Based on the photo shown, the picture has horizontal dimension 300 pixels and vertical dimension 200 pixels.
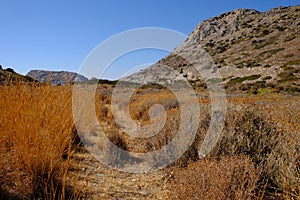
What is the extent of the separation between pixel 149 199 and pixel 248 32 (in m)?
55.3

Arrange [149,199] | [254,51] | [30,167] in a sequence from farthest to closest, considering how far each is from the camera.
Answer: [254,51] < [149,199] < [30,167]

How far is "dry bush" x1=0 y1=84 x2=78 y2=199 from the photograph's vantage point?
209cm

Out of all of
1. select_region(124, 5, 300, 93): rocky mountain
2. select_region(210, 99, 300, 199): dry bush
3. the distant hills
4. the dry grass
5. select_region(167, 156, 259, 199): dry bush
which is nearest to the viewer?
select_region(167, 156, 259, 199): dry bush

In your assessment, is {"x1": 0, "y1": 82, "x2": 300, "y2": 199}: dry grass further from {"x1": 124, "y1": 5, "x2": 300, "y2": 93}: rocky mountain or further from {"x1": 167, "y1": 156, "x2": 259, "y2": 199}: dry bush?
{"x1": 124, "y1": 5, "x2": 300, "y2": 93}: rocky mountain

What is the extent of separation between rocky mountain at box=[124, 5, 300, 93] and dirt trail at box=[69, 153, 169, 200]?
52.5 feet

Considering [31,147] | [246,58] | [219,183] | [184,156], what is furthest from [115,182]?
[246,58]

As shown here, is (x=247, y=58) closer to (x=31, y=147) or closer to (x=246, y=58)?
(x=246, y=58)

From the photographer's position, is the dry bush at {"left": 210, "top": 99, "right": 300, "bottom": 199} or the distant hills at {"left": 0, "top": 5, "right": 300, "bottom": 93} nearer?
the dry bush at {"left": 210, "top": 99, "right": 300, "bottom": 199}

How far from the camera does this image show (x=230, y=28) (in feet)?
199

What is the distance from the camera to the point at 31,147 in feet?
7.16

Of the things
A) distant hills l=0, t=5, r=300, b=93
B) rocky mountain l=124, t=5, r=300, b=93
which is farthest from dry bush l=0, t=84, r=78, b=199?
rocky mountain l=124, t=5, r=300, b=93

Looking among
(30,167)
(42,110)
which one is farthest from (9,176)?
(42,110)

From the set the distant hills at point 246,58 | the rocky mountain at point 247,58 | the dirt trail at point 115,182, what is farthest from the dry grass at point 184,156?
the rocky mountain at point 247,58

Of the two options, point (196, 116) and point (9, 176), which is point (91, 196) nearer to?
point (9, 176)
